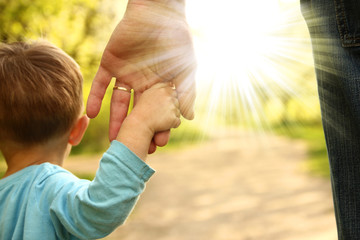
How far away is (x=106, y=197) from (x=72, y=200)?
0.14 m

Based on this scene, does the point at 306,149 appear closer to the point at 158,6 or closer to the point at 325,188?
the point at 325,188

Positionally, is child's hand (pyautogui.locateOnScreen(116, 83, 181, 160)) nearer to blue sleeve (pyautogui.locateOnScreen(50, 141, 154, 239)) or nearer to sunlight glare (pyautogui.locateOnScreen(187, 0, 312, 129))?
blue sleeve (pyautogui.locateOnScreen(50, 141, 154, 239))

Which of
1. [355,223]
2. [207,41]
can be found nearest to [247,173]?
[207,41]

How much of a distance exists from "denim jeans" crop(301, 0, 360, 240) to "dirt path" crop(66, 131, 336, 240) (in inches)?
121

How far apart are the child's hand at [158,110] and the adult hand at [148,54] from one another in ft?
0.27

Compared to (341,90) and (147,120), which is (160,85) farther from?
(341,90)

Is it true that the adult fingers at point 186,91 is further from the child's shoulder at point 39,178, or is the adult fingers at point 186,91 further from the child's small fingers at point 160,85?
the child's shoulder at point 39,178

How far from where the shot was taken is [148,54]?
173 centimetres

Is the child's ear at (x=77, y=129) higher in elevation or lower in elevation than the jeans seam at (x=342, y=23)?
lower

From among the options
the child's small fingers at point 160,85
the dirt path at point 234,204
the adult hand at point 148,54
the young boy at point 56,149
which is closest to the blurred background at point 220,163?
the dirt path at point 234,204

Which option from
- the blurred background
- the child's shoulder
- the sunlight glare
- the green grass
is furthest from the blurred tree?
the green grass

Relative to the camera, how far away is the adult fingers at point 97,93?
170 cm

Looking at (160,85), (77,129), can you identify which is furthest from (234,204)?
(160,85)

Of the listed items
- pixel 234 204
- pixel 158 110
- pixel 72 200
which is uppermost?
pixel 158 110
